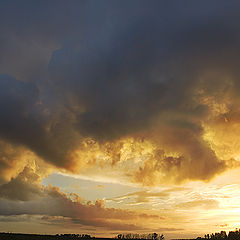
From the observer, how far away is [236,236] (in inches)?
7859

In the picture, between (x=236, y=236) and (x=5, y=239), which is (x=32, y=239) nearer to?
(x=5, y=239)

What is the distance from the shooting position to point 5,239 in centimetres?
15525

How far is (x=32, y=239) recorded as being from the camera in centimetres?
15575

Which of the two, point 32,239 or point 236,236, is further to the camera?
point 236,236

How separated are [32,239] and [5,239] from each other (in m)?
13.2

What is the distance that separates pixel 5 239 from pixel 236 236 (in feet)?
453

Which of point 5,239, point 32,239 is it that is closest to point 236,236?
point 32,239

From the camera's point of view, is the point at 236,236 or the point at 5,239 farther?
the point at 236,236

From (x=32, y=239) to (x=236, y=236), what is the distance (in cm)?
12569
